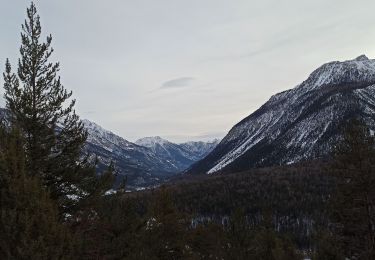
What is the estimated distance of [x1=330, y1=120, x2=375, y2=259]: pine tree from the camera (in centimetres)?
2427

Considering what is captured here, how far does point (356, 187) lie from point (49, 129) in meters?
17.1

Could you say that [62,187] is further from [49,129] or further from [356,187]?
[356,187]

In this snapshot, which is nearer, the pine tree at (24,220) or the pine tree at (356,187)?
the pine tree at (24,220)

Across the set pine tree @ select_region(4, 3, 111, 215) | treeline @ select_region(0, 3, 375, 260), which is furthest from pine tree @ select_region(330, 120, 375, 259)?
pine tree @ select_region(4, 3, 111, 215)

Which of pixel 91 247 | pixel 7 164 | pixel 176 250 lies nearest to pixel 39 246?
pixel 7 164

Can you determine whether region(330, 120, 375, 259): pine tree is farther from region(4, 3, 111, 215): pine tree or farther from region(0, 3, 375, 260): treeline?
region(4, 3, 111, 215): pine tree

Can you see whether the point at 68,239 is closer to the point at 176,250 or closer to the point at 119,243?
the point at 119,243

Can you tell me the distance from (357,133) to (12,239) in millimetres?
19441

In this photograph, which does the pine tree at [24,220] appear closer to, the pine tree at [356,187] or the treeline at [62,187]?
the treeline at [62,187]

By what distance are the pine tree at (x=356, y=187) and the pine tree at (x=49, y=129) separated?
1359 centimetres

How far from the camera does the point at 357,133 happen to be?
82.0 feet

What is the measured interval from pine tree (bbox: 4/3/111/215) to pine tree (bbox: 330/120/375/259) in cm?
1359

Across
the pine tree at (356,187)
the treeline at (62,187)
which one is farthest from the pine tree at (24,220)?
the pine tree at (356,187)

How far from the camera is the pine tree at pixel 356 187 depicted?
24.3 meters
